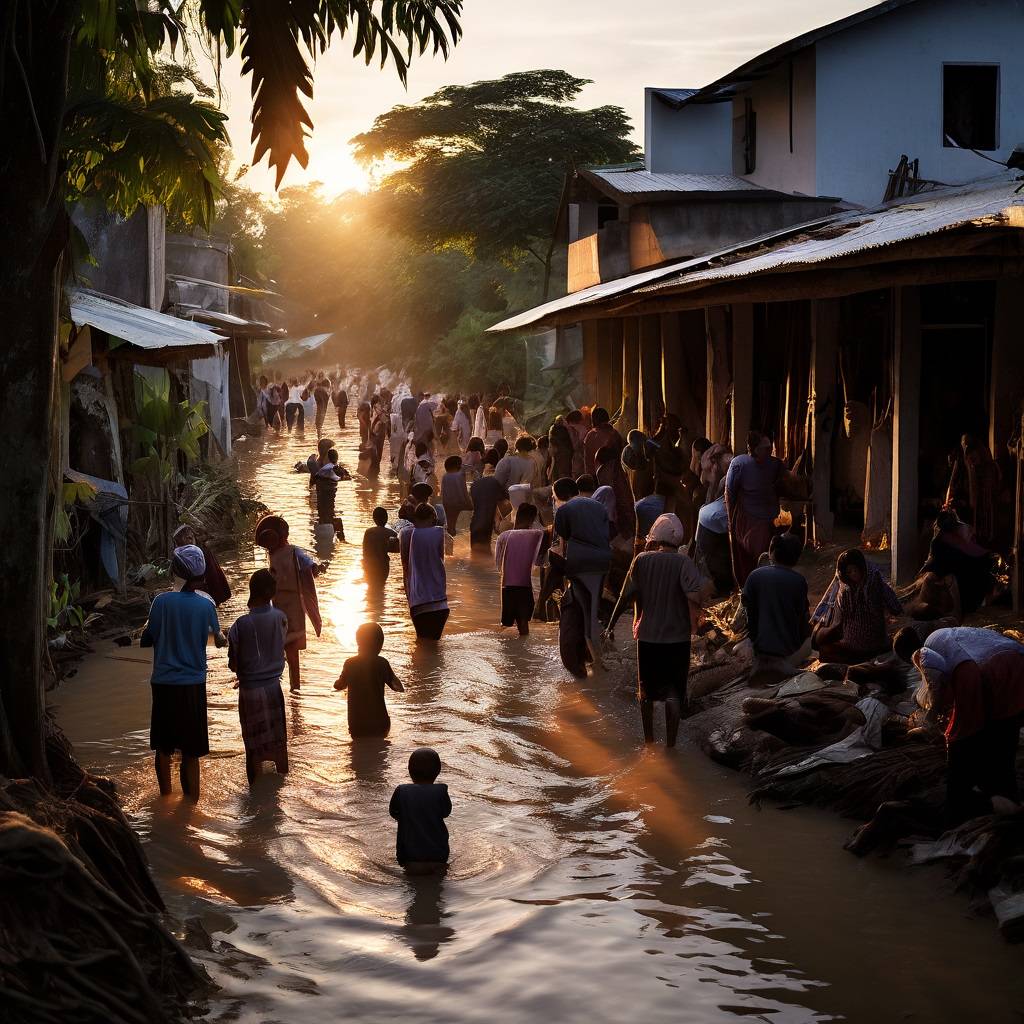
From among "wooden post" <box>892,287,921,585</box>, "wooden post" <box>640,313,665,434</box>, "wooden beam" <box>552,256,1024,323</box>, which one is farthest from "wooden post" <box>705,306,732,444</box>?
"wooden post" <box>892,287,921,585</box>

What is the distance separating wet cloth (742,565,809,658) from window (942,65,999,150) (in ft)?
47.5

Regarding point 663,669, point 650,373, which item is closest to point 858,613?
point 663,669

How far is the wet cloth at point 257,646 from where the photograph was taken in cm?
887

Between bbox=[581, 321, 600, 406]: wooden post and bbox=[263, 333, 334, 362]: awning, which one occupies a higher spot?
bbox=[263, 333, 334, 362]: awning

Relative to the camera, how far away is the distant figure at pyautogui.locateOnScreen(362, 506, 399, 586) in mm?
14258

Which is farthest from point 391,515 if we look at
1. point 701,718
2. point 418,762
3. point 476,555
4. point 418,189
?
point 418,189

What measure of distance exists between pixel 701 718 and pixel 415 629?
4170 mm

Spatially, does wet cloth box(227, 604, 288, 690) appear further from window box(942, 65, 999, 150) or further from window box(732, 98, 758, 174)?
window box(732, 98, 758, 174)

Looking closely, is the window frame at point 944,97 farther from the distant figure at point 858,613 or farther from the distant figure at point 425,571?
the distant figure at point 858,613

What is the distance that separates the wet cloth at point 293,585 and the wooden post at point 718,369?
8.29 m

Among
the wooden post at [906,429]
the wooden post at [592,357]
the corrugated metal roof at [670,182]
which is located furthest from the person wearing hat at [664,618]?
the wooden post at [592,357]

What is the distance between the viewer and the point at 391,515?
2445cm

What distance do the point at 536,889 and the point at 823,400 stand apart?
938 centimetres

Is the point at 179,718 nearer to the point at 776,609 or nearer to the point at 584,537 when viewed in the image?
the point at 776,609
